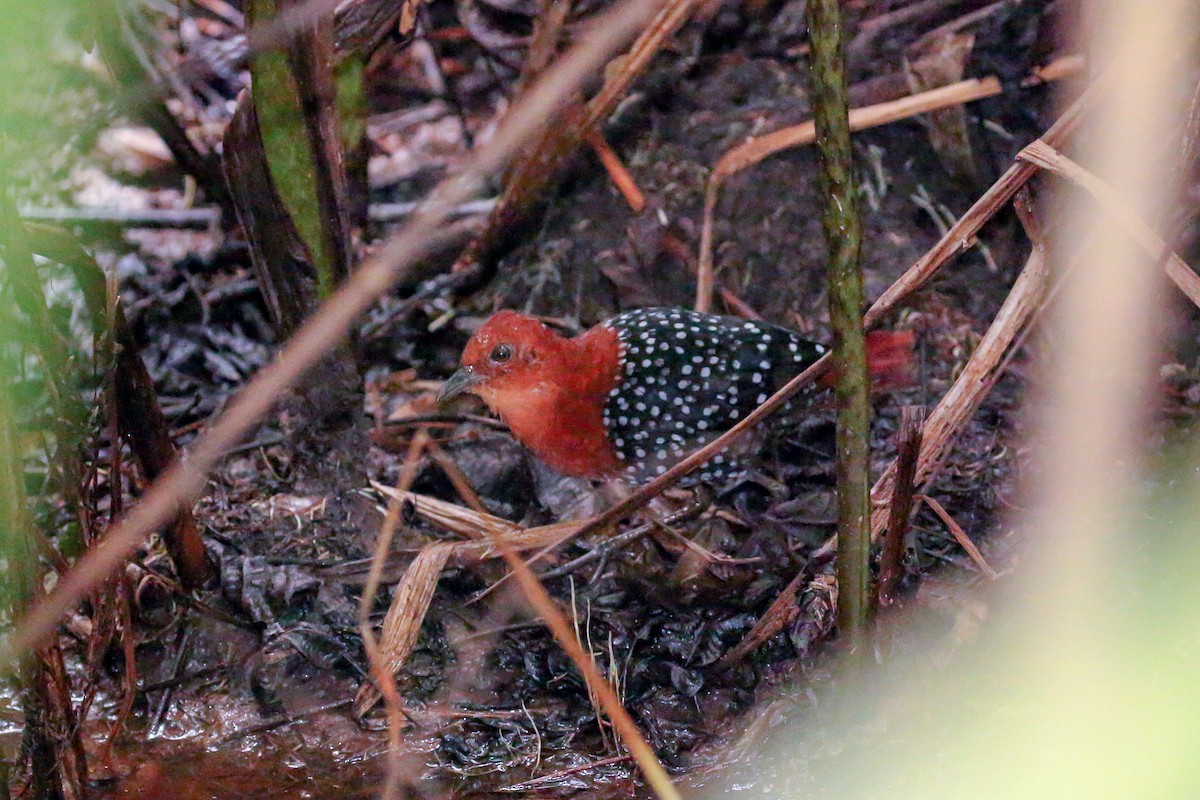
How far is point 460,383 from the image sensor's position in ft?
11.6

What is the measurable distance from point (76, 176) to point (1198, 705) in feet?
14.8

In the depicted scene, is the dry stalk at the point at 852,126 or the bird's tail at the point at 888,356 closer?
the bird's tail at the point at 888,356

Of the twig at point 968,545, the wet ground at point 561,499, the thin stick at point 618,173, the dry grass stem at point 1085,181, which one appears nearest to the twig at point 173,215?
the wet ground at point 561,499

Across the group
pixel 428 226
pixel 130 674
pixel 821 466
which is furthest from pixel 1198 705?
pixel 130 674

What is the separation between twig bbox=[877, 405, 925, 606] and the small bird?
105 centimetres

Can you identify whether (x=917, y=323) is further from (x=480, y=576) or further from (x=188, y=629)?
(x=188, y=629)

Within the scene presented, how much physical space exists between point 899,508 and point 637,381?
130 cm

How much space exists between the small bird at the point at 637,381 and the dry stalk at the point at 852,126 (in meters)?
0.61

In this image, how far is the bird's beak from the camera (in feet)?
11.6

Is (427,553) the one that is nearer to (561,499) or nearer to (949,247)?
(561,499)

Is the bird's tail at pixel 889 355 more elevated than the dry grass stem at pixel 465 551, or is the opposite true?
the bird's tail at pixel 889 355

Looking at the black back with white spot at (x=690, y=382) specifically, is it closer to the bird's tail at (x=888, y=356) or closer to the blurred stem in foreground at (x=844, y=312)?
the bird's tail at (x=888, y=356)

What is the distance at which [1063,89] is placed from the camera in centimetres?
408

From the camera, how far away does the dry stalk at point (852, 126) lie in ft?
13.4
